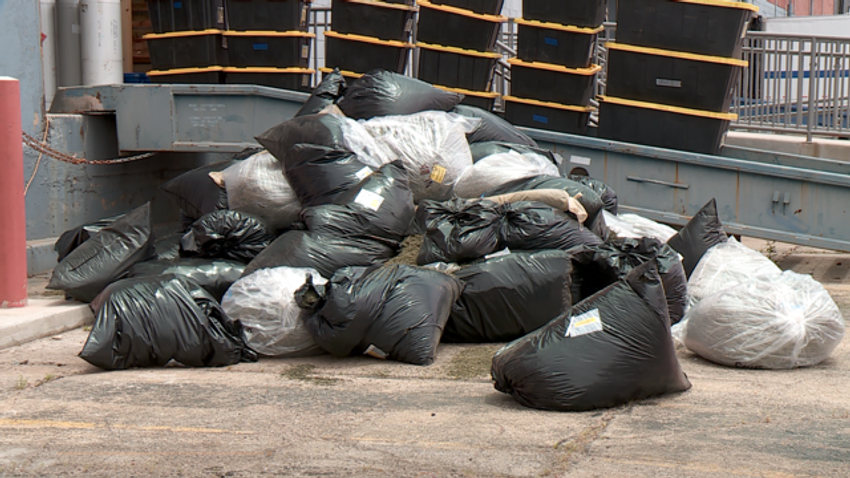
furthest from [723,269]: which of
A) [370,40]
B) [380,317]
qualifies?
[370,40]

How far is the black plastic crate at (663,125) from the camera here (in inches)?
255

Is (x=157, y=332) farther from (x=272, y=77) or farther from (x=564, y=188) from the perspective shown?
(x=272, y=77)

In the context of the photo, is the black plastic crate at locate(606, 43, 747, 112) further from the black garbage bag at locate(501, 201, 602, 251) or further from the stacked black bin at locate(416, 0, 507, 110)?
the black garbage bag at locate(501, 201, 602, 251)

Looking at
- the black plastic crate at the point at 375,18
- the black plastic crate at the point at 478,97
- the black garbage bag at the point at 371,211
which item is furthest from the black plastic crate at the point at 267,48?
the black garbage bag at the point at 371,211

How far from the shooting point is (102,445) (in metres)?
3.15

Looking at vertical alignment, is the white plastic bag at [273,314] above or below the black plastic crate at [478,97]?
below

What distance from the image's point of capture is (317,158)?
5316mm

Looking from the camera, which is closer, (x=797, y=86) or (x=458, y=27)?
(x=458, y=27)

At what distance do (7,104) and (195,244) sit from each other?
1311 millimetres

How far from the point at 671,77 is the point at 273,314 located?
361 centimetres

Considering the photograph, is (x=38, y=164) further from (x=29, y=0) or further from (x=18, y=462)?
(x=18, y=462)

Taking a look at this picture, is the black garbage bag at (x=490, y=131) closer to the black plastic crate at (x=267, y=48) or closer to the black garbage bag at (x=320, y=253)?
the black garbage bag at (x=320, y=253)

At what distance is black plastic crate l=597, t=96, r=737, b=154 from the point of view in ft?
21.2

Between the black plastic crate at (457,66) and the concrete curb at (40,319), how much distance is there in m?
3.43
